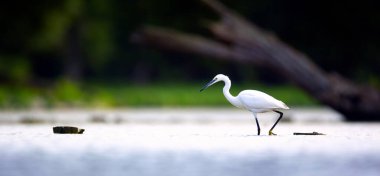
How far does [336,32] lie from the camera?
41531 mm

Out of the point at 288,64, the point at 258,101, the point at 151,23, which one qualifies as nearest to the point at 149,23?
the point at 151,23

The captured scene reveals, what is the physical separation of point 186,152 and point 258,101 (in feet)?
12.3

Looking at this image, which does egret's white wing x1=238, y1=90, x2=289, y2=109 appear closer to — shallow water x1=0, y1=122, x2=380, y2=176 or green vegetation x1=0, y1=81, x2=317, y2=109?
shallow water x1=0, y1=122, x2=380, y2=176

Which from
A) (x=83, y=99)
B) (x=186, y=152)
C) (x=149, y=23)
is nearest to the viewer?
(x=186, y=152)

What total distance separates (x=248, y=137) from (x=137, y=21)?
4429 cm

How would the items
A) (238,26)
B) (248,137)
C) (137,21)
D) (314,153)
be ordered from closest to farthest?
(314,153), (248,137), (238,26), (137,21)

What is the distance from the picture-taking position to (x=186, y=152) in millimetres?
19359

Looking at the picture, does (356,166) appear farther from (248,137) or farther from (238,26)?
(238,26)

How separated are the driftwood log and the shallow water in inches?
124

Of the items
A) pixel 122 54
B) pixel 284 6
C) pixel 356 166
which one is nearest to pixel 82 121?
pixel 356 166

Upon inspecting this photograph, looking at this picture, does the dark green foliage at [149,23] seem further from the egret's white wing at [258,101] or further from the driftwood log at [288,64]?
the egret's white wing at [258,101]

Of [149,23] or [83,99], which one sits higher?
[149,23]

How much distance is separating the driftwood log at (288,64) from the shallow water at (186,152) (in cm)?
315

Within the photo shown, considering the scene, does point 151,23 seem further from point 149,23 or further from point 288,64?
point 288,64
